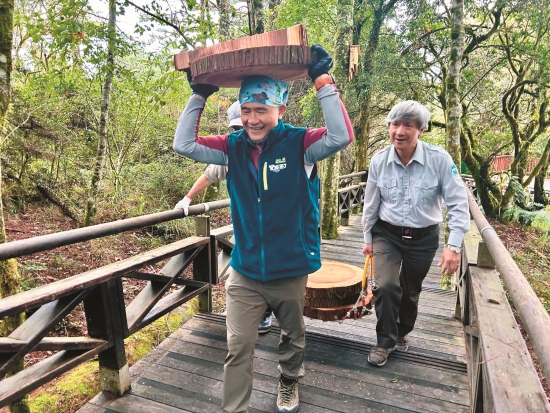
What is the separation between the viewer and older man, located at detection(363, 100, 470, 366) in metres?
2.45

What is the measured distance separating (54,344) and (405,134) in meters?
2.42

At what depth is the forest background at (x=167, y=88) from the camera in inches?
244

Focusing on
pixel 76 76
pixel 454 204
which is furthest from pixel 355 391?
pixel 76 76

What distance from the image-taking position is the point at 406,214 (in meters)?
2.59

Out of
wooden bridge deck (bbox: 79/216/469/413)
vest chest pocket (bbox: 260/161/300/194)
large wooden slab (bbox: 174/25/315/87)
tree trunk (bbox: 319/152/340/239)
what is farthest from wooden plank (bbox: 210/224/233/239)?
tree trunk (bbox: 319/152/340/239)

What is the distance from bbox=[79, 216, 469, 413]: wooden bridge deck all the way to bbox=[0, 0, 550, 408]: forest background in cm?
377

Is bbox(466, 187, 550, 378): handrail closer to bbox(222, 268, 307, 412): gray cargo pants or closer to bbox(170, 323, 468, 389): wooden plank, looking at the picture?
bbox(222, 268, 307, 412): gray cargo pants

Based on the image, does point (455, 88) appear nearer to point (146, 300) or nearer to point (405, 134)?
point (405, 134)

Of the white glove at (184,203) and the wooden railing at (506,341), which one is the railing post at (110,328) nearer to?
the white glove at (184,203)

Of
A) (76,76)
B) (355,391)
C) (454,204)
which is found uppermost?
(76,76)

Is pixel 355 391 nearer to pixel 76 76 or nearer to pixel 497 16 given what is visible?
pixel 76 76

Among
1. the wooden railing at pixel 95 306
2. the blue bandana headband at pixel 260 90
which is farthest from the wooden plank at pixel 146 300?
the blue bandana headband at pixel 260 90

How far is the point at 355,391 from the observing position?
8.42 ft

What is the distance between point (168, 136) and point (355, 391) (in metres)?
9.17
